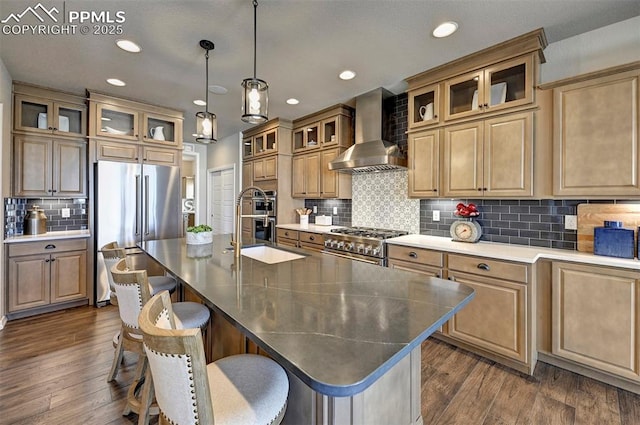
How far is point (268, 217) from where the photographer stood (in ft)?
14.9

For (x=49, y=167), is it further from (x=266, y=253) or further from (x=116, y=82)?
(x=266, y=253)

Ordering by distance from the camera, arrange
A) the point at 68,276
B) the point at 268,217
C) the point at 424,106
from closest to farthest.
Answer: the point at 424,106
the point at 68,276
the point at 268,217

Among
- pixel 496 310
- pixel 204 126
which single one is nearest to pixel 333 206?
pixel 204 126

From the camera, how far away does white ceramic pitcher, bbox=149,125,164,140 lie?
163 inches

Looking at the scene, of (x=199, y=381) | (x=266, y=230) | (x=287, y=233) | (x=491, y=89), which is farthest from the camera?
(x=266, y=230)

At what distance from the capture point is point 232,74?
307 centimetres

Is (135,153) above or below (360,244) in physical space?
above

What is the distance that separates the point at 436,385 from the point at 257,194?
12.9ft

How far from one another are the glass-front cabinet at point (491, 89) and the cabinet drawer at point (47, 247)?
4422 mm

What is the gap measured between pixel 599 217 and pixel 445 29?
1900 millimetres

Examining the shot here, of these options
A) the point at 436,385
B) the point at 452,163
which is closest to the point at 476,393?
the point at 436,385

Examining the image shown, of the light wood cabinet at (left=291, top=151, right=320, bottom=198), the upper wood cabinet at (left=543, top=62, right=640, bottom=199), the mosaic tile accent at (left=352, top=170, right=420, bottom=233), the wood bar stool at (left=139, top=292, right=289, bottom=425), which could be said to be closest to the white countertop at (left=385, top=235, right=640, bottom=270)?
the upper wood cabinet at (left=543, top=62, right=640, bottom=199)

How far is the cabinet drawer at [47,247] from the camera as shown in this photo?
3.12 m

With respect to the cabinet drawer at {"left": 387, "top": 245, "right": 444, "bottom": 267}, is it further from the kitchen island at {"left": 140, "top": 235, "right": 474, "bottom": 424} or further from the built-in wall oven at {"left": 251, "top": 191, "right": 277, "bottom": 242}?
the built-in wall oven at {"left": 251, "top": 191, "right": 277, "bottom": 242}
